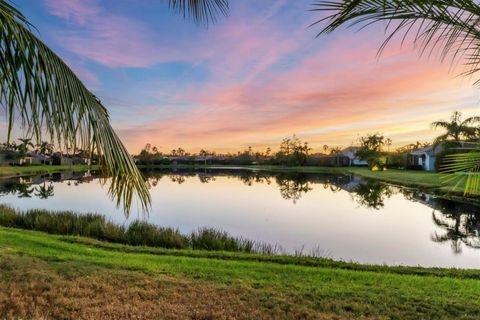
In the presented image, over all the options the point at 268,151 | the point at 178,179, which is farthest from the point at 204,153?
the point at 178,179

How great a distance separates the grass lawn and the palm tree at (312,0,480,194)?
2.07 metres

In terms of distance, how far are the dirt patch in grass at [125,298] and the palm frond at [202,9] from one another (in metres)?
2.93

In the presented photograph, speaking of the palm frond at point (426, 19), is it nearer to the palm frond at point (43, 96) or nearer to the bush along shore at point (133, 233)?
the palm frond at point (43, 96)

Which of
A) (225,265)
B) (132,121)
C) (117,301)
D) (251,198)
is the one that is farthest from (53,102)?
(251,198)

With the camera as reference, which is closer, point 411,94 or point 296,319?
point 296,319

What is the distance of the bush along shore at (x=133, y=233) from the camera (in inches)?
390

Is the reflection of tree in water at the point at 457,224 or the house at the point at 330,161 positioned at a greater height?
the house at the point at 330,161

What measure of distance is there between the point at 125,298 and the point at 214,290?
44.1 inches

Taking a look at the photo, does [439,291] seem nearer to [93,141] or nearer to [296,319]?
[296,319]

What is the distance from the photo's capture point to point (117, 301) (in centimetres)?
423

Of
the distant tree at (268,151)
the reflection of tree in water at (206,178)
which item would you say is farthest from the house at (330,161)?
the reflection of tree in water at (206,178)

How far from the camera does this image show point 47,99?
95.3 inches

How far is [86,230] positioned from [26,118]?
31.8 feet

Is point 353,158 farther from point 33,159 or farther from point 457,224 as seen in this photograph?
point 33,159
